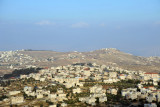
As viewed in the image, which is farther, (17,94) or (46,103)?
(17,94)

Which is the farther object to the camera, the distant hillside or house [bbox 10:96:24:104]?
the distant hillside

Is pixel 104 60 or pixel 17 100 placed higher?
pixel 104 60

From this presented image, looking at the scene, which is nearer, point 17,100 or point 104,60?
point 17,100

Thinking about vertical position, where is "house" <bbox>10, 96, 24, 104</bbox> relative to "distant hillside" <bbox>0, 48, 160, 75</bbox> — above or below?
below

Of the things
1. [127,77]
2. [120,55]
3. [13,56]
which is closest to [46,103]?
[127,77]

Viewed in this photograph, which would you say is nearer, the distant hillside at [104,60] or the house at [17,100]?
the house at [17,100]

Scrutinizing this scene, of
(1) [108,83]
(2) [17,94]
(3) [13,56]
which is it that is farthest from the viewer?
(3) [13,56]

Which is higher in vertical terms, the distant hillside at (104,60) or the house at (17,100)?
the distant hillside at (104,60)

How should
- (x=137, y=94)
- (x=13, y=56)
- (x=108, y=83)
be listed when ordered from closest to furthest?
1. (x=137, y=94)
2. (x=108, y=83)
3. (x=13, y=56)

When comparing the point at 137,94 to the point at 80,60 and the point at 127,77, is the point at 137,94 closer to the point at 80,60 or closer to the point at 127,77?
the point at 127,77
